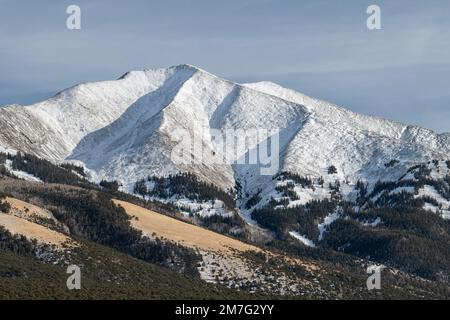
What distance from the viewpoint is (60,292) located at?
19825cm
